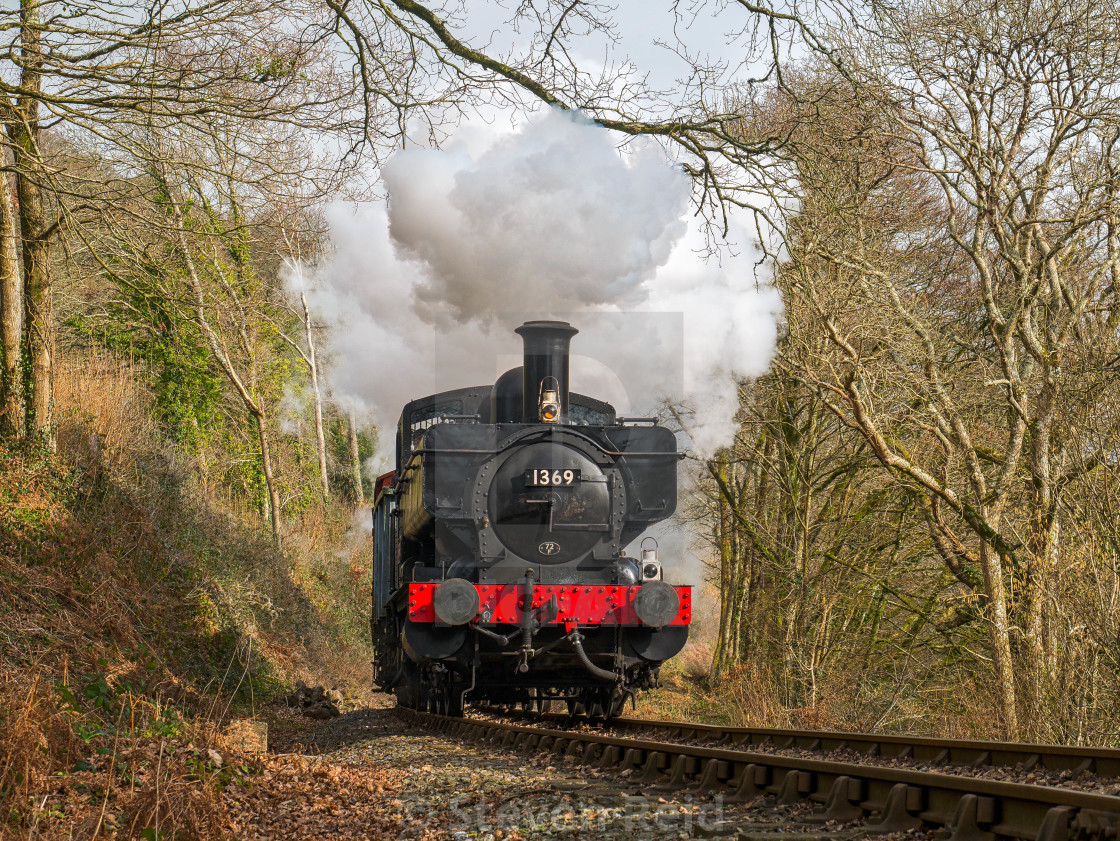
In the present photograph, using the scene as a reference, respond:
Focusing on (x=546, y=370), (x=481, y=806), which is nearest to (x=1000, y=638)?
(x=546, y=370)

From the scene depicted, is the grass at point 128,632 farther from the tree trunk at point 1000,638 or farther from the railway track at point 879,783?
the tree trunk at point 1000,638

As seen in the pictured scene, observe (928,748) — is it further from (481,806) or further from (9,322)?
(9,322)

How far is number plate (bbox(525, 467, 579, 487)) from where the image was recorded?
8.86 metres

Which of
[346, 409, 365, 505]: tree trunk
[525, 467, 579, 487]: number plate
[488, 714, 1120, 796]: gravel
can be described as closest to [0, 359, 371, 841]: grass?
[525, 467, 579, 487]: number plate

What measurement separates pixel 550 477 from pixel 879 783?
179 inches

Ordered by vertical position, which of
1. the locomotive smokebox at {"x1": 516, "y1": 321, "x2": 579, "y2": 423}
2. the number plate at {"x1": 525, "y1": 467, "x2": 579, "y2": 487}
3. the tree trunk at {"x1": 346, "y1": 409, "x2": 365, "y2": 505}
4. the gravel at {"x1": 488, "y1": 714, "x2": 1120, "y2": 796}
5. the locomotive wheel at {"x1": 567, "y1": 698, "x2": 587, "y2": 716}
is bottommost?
the locomotive wheel at {"x1": 567, "y1": 698, "x2": 587, "y2": 716}

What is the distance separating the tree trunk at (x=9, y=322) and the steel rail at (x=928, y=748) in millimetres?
7176

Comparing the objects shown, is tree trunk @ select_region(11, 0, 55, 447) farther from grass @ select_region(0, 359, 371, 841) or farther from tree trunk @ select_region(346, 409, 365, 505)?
tree trunk @ select_region(346, 409, 365, 505)

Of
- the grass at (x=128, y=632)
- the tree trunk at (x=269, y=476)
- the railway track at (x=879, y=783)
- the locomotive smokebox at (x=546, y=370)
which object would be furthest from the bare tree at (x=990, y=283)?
the tree trunk at (x=269, y=476)

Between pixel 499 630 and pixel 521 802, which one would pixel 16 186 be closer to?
pixel 499 630

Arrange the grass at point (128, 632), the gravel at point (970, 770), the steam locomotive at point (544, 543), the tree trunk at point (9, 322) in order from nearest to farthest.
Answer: the grass at point (128, 632), the gravel at point (970, 770), the steam locomotive at point (544, 543), the tree trunk at point (9, 322)

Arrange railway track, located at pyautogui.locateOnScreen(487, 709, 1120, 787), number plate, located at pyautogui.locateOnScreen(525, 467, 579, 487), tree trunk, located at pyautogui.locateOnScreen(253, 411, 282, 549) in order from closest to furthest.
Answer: railway track, located at pyautogui.locateOnScreen(487, 709, 1120, 787)
number plate, located at pyautogui.locateOnScreen(525, 467, 579, 487)
tree trunk, located at pyautogui.locateOnScreen(253, 411, 282, 549)

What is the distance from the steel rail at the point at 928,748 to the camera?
5328 millimetres

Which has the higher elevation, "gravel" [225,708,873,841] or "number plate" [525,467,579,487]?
"number plate" [525,467,579,487]
